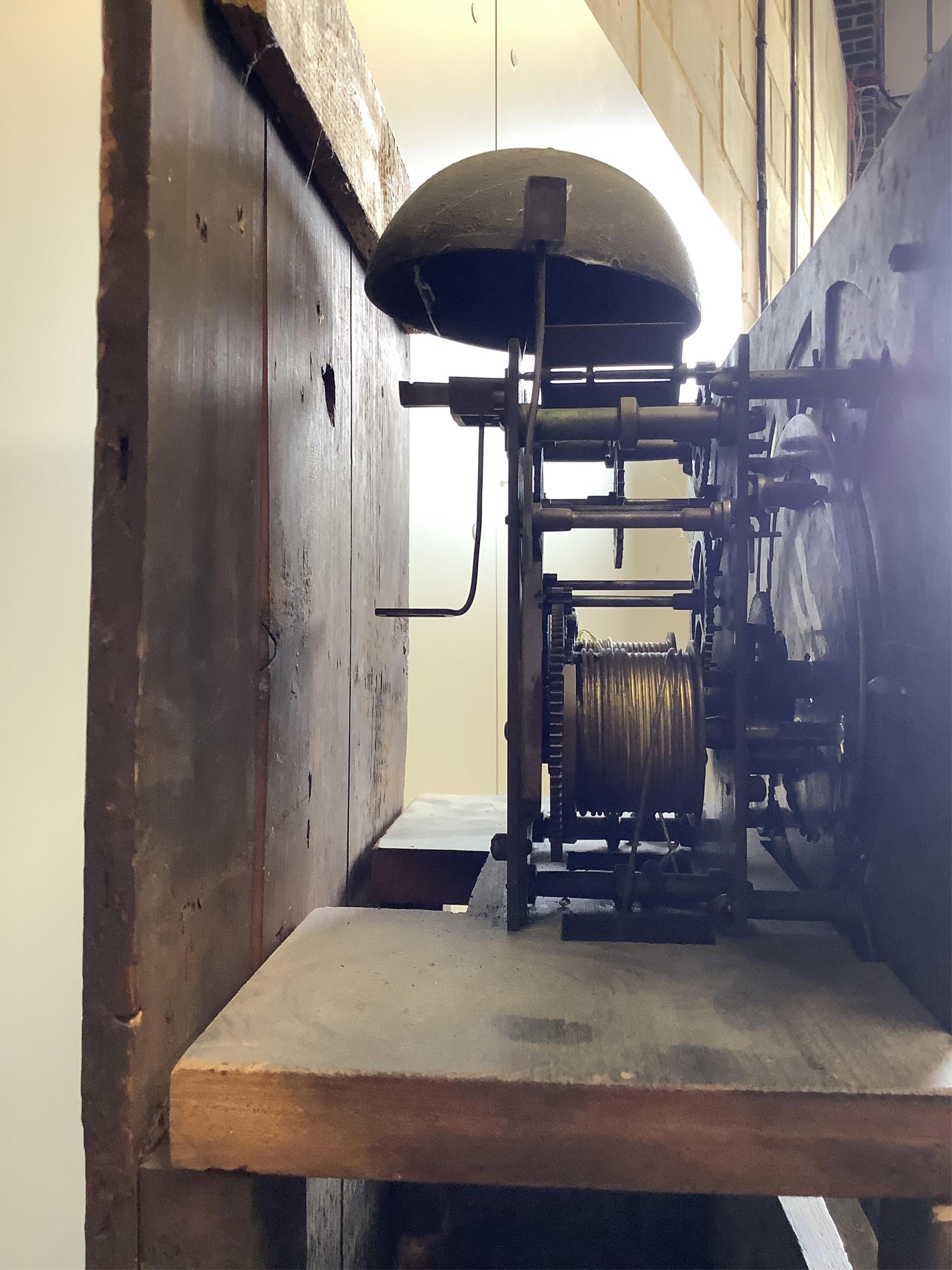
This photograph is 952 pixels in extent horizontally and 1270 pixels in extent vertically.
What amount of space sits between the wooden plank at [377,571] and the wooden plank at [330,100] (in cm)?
16

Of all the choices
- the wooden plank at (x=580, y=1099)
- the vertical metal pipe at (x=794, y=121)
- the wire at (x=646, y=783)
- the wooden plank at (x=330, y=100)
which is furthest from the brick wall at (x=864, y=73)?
the wooden plank at (x=580, y=1099)

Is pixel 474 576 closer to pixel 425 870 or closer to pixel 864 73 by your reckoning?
pixel 425 870

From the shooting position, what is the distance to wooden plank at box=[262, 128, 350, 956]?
1.32 m

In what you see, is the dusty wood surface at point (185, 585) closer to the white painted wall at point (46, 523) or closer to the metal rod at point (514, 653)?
the white painted wall at point (46, 523)

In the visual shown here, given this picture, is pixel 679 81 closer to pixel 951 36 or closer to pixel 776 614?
pixel 776 614

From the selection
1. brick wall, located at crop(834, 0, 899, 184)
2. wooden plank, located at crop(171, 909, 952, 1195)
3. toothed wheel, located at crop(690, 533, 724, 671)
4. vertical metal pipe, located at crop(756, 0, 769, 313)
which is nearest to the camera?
wooden plank, located at crop(171, 909, 952, 1195)

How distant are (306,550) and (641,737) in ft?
1.95

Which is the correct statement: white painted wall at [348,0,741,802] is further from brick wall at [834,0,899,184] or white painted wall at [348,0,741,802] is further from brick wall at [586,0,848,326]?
brick wall at [834,0,899,184]

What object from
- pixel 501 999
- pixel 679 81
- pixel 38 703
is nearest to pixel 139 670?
pixel 38 703

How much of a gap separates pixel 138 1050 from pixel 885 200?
1345mm

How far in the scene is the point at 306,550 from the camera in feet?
4.79

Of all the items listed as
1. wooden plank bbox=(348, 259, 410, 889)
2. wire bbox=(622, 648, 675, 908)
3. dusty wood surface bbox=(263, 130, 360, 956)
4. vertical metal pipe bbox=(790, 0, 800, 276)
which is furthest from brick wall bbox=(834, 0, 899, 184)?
wire bbox=(622, 648, 675, 908)

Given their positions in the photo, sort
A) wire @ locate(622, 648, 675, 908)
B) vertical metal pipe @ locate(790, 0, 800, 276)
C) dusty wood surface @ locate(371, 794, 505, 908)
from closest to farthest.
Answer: wire @ locate(622, 648, 675, 908) < dusty wood surface @ locate(371, 794, 505, 908) < vertical metal pipe @ locate(790, 0, 800, 276)

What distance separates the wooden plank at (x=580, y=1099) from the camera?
2.89ft
